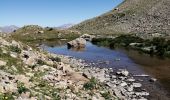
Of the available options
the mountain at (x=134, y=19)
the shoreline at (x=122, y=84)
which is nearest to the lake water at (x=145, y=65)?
the shoreline at (x=122, y=84)

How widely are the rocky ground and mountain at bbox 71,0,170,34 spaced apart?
3829 inches

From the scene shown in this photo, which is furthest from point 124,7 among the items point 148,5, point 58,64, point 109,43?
point 58,64

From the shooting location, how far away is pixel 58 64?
1236 inches

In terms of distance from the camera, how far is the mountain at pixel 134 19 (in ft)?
439

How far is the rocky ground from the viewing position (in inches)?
891

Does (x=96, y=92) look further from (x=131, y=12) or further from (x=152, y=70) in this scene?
(x=131, y=12)

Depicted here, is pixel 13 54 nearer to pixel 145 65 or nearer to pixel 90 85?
pixel 90 85

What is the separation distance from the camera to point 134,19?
15188 centimetres

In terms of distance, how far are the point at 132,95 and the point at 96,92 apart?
467 centimetres

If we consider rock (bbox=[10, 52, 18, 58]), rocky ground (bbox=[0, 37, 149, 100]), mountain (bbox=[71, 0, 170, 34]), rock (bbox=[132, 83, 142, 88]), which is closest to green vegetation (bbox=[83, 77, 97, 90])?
rocky ground (bbox=[0, 37, 149, 100])

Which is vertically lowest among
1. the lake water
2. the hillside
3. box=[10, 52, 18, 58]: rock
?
the lake water

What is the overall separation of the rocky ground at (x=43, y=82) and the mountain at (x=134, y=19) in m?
97.2

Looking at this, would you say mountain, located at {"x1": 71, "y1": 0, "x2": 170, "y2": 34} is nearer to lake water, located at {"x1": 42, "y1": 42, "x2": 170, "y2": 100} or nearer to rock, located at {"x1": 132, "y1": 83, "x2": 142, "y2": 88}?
lake water, located at {"x1": 42, "y1": 42, "x2": 170, "y2": 100}

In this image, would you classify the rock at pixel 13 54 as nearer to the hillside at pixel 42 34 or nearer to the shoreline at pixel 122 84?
the shoreline at pixel 122 84
